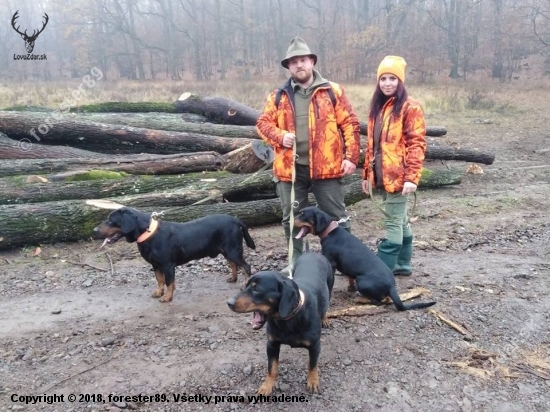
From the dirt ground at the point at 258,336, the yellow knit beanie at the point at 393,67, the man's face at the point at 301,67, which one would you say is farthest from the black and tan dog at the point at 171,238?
the yellow knit beanie at the point at 393,67

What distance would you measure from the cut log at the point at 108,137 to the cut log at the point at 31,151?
46 centimetres

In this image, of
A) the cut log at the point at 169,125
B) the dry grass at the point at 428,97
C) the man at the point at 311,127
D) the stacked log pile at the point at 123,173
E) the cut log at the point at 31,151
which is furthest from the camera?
the dry grass at the point at 428,97

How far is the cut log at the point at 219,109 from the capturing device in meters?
11.3

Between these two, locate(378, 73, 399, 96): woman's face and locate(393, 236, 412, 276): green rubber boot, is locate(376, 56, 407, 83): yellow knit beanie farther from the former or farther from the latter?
locate(393, 236, 412, 276): green rubber boot

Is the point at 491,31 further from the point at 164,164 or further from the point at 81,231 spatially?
the point at 81,231

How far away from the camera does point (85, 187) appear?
6.84 metres

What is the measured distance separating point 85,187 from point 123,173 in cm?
76

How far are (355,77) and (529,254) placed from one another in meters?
25.3

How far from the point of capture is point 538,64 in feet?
101

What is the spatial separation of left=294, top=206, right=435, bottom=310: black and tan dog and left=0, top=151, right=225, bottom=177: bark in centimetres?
396

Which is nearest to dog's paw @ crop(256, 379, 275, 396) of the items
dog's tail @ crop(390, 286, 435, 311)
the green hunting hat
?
dog's tail @ crop(390, 286, 435, 311)

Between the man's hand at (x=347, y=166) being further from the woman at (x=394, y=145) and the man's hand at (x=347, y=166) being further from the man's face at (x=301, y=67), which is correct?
the man's face at (x=301, y=67)

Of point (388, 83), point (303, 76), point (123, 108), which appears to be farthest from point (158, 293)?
point (123, 108)

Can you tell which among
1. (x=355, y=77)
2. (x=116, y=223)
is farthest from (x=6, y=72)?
(x=116, y=223)
